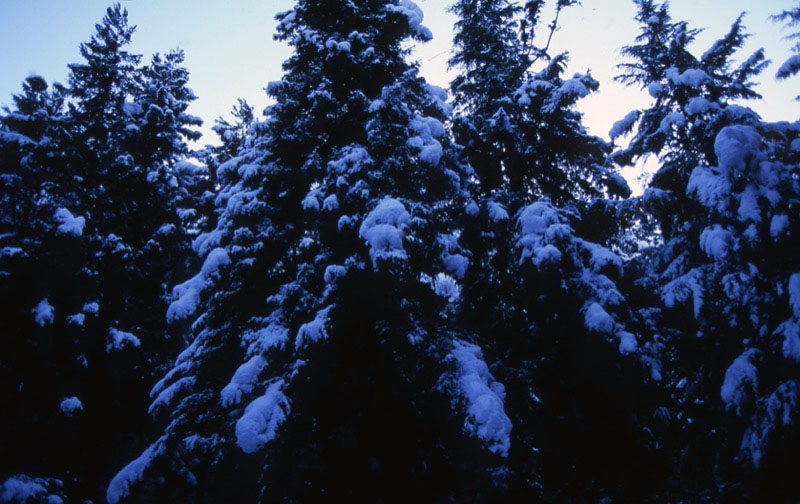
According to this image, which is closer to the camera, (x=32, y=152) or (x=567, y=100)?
(x=567, y=100)

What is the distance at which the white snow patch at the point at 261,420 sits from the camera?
609 centimetres

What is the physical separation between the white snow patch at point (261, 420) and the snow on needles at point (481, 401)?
9.07 ft

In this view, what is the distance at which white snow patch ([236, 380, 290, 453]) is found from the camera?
6.09 metres

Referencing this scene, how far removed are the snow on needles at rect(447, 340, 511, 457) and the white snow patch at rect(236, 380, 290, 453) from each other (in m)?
2.76

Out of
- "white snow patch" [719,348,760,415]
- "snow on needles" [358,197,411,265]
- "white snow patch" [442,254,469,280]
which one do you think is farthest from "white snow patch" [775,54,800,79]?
"snow on needles" [358,197,411,265]

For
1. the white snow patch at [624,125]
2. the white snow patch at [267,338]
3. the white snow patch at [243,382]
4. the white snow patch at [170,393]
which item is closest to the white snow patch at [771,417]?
the white snow patch at [624,125]

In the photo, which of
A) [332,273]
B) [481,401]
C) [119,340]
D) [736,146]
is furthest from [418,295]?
[119,340]

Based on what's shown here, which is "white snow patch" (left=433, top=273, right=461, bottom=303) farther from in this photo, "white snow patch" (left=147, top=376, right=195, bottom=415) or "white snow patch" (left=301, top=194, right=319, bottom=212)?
"white snow patch" (left=147, top=376, right=195, bottom=415)

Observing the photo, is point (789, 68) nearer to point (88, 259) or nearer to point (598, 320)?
point (598, 320)

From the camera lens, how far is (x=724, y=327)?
952cm

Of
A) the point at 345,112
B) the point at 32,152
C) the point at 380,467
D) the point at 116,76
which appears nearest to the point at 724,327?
the point at 380,467

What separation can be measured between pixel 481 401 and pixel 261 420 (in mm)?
3229

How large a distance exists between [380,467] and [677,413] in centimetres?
830

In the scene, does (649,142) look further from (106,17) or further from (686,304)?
(106,17)
